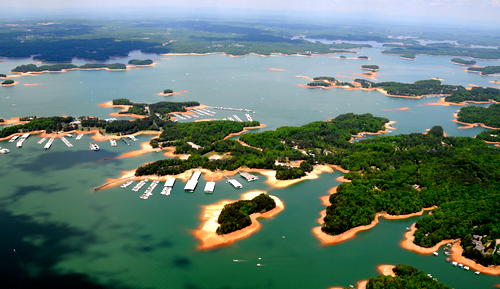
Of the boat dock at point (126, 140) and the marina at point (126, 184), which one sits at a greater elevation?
the boat dock at point (126, 140)

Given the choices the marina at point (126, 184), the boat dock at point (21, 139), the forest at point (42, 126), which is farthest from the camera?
the forest at point (42, 126)

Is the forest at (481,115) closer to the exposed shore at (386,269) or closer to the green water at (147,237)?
the green water at (147,237)

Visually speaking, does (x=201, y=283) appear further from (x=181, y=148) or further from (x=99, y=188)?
(x=181, y=148)

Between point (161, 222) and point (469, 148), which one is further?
point (469, 148)

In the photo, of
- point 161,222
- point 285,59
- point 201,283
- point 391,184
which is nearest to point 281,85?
point 285,59

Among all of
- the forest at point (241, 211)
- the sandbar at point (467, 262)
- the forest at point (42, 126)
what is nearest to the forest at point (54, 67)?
the forest at point (42, 126)

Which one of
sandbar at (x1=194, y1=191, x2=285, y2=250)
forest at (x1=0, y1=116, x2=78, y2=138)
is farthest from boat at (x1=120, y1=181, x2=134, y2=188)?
forest at (x1=0, y1=116, x2=78, y2=138)

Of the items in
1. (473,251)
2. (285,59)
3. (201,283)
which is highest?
(285,59)

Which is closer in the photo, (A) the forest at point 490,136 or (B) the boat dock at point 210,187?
(B) the boat dock at point 210,187
